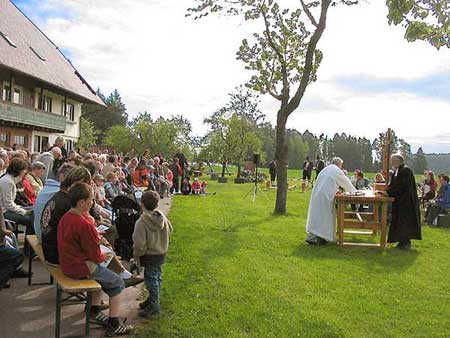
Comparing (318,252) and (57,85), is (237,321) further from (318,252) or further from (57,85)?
(57,85)

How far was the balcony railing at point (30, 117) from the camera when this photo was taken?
26.2 meters

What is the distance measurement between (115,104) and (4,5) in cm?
6138

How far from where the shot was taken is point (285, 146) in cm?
1565

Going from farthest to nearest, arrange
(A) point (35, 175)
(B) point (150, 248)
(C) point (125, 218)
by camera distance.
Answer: (A) point (35, 175)
(C) point (125, 218)
(B) point (150, 248)

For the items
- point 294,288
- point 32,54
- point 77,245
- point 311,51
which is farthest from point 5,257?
point 32,54

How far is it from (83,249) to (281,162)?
444 inches

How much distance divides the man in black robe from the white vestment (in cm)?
99

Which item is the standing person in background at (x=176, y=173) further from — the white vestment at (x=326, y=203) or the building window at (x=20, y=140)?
the white vestment at (x=326, y=203)

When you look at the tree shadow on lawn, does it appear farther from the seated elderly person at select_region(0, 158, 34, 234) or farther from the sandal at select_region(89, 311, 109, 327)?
the seated elderly person at select_region(0, 158, 34, 234)

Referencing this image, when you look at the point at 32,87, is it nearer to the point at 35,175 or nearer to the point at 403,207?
the point at 35,175

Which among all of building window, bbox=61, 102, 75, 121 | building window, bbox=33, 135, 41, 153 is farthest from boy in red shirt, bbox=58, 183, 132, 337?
building window, bbox=61, 102, 75, 121

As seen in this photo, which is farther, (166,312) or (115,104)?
(115,104)

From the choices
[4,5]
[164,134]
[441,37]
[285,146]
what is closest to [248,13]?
[285,146]

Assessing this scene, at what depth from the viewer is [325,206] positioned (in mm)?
10516
